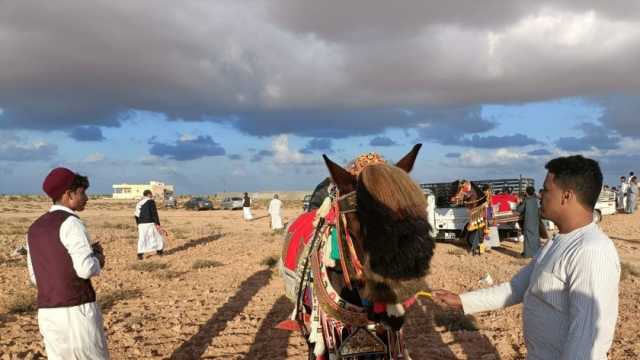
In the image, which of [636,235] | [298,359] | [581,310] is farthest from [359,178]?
[636,235]

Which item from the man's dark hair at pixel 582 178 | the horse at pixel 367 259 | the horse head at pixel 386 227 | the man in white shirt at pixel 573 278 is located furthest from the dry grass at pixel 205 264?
the man's dark hair at pixel 582 178

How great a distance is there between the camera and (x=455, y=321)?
6.55 meters

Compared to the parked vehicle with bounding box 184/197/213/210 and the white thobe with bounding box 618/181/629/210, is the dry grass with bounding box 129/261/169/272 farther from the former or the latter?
the parked vehicle with bounding box 184/197/213/210

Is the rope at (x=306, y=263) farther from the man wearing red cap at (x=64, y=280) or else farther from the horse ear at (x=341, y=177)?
the man wearing red cap at (x=64, y=280)

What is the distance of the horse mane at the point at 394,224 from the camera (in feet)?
7.29

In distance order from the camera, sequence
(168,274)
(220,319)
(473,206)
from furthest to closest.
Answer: (473,206) < (168,274) < (220,319)

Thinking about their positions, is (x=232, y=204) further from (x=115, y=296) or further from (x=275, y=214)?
(x=115, y=296)

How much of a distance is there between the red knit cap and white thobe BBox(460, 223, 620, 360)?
297 centimetres

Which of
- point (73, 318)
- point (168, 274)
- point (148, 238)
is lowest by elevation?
point (168, 274)

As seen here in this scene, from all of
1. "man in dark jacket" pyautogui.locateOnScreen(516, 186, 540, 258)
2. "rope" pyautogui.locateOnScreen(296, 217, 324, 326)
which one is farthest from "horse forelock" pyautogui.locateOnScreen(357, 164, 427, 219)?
"man in dark jacket" pyautogui.locateOnScreen(516, 186, 540, 258)

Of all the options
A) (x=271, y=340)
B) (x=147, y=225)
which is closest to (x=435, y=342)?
(x=271, y=340)

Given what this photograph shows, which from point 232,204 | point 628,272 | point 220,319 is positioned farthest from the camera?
point 232,204

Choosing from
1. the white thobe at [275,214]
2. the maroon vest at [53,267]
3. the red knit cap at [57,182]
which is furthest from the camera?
the white thobe at [275,214]

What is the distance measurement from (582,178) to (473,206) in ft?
40.1
